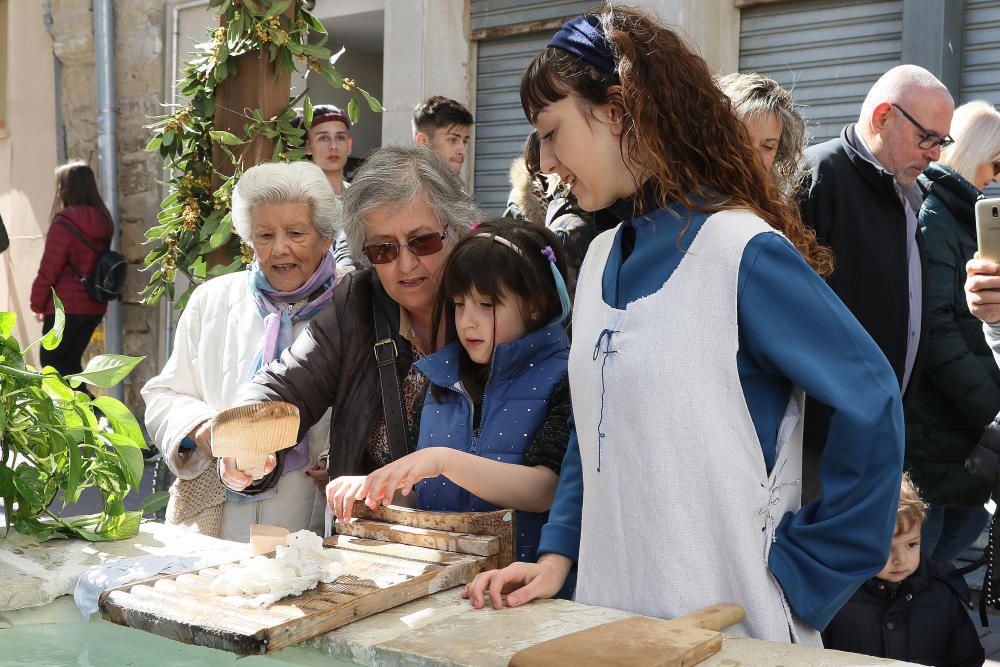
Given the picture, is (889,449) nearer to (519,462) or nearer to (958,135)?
(519,462)

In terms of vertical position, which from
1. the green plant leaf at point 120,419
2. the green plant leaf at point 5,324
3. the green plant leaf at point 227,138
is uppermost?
the green plant leaf at point 227,138

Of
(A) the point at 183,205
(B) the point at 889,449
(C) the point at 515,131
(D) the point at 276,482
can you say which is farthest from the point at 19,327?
(B) the point at 889,449

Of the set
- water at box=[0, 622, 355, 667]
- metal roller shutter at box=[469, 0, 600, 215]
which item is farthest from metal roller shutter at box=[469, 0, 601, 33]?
water at box=[0, 622, 355, 667]

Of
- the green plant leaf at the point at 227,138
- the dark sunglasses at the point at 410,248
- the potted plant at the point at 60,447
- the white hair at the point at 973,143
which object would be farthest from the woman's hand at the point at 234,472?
the white hair at the point at 973,143

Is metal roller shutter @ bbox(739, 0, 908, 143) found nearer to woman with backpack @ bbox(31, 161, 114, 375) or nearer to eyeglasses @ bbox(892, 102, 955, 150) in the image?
eyeglasses @ bbox(892, 102, 955, 150)

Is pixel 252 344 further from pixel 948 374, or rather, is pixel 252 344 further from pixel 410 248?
pixel 948 374

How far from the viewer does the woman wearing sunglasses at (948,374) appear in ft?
11.6

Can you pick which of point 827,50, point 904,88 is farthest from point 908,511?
point 827,50

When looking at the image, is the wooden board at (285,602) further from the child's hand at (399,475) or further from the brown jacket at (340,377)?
the brown jacket at (340,377)

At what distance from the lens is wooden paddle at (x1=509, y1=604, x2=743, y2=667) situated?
123cm

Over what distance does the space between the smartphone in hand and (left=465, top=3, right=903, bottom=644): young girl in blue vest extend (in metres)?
1.10

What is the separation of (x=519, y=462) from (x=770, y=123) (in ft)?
5.26

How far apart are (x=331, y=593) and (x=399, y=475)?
31cm

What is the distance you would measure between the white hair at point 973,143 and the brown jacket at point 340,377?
228 centimetres
